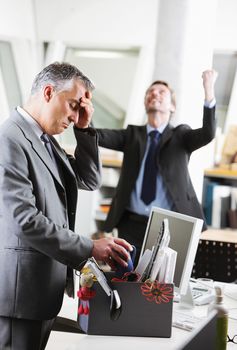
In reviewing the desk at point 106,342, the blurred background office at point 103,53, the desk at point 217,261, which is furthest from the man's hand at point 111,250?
the blurred background office at point 103,53

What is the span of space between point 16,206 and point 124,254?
0.43m

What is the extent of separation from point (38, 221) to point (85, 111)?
0.57m

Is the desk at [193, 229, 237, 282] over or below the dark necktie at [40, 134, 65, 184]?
below

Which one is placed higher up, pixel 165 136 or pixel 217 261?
pixel 165 136

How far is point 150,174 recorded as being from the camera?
3734 millimetres

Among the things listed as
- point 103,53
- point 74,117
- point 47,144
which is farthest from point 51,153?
point 103,53

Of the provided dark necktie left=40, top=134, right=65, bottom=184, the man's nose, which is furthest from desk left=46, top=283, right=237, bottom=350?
the man's nose

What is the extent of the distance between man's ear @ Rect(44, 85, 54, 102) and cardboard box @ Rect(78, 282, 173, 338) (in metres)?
0.71

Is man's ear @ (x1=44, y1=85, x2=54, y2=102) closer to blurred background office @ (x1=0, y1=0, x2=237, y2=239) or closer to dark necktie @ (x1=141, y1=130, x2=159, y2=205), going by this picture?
dark necktie @ (x1=141, y1=130, x2=159, y2=205)

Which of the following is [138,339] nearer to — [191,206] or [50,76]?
[50,76]

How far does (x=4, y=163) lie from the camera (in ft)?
6.95

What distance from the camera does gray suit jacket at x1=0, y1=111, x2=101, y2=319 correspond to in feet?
6.91

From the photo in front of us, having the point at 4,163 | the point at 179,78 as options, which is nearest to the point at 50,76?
the point at 4,163

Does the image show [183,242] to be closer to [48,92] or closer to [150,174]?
[48,92]
